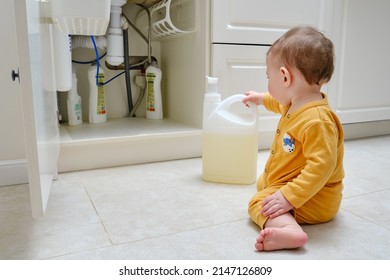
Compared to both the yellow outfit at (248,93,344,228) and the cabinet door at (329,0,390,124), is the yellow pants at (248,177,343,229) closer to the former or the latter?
the yellow outfit at (248,93,344,228)

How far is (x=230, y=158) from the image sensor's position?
3.23 feet

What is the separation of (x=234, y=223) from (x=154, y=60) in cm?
104

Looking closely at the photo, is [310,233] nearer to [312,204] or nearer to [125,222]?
[312,204]

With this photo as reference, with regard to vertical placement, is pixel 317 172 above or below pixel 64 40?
below

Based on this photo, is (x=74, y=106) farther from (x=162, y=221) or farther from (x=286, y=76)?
(x=286, y=76)

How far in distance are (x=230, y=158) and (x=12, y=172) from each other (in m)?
0.62

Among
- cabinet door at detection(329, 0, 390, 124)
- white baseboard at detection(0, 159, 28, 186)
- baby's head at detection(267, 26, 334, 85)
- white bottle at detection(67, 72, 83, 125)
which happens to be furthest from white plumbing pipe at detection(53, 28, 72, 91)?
cabinet door at detection(329, 0, 390, 124)

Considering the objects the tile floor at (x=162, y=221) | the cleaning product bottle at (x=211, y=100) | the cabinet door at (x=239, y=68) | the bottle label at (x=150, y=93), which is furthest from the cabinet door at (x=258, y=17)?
the tile floor at (x=162, y=221)

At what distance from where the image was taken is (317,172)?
0.68 m

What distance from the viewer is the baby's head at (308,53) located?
0.69m

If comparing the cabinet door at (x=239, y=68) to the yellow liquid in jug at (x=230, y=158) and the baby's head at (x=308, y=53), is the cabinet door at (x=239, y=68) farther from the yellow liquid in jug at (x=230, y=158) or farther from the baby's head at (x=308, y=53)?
the baby's head at (x=308, y=53)

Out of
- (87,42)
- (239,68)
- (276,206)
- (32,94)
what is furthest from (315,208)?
(87,42)

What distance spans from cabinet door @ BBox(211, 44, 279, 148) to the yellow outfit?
49 centimetres

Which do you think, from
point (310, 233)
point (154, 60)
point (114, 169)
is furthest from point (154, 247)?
point (154, 60)
